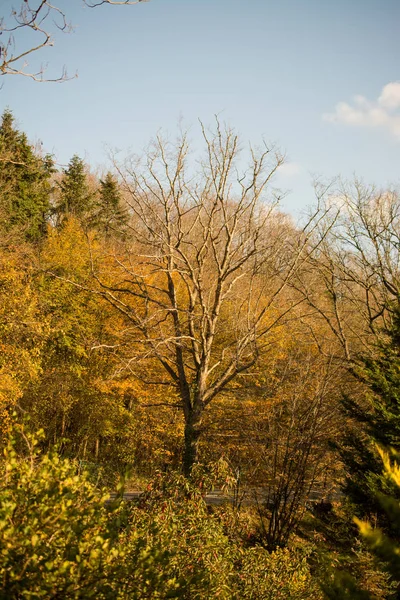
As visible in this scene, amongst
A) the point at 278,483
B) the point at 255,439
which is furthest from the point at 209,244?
the point at 278,483

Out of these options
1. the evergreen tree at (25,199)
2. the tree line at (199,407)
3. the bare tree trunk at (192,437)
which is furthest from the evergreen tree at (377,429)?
the evergreen tree at (25,199)

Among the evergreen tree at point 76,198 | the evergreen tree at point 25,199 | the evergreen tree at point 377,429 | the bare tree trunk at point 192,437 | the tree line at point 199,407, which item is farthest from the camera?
the evergreen tree at point 76,198

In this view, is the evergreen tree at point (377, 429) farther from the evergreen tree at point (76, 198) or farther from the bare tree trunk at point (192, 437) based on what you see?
the evergreen tree at point (76, 198)

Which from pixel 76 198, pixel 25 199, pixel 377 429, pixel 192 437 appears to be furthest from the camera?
pixel 76 198

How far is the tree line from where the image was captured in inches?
137

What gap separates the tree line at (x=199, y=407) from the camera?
348 cm

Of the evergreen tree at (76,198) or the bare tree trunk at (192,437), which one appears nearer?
the bare tree trunk at (192,437)

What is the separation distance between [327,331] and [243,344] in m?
10.5

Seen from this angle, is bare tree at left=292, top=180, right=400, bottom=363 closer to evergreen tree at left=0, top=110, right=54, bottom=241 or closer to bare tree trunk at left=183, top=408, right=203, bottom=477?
bare tree trunk at left=183, top=408, right=203, bottom=477

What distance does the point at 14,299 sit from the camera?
53.1 feet

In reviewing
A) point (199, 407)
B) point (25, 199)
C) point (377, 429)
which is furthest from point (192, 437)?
point (25, 199)

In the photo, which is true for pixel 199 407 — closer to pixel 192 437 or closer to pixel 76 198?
pixel 192 437

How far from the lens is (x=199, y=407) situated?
12.3 metres

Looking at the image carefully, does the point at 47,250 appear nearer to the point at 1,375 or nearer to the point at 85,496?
the point at 1,375
